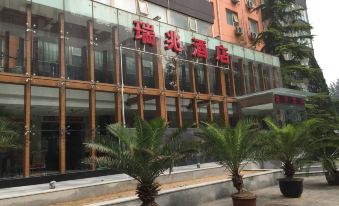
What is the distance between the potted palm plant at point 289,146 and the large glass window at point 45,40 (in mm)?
10191

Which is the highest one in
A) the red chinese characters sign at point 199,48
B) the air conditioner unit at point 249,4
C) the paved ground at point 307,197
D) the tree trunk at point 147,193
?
the air conditioner unit at point 249,4

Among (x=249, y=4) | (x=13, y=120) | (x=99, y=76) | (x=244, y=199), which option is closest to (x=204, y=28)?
(x=249, y=4)

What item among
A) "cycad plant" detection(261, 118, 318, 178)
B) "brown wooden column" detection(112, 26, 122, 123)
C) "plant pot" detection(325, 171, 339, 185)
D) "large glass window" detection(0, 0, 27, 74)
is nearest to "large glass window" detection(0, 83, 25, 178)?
"large glass window" detection(0, 0, 27, 74)

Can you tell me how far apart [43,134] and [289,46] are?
2276 centimetres

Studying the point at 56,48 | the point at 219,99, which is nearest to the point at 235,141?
the point at 56,48

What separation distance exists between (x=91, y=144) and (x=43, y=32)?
9.09m

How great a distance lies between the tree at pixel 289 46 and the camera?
30281 millimetres

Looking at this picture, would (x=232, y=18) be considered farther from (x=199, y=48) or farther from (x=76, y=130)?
(x=76, y=130)

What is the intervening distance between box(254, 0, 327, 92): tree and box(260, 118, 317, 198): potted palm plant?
19042mm

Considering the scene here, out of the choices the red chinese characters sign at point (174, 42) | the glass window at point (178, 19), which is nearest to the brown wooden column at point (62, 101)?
the red chinese characters sign at point (174, 42)

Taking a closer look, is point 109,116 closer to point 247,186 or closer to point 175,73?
point 175,73

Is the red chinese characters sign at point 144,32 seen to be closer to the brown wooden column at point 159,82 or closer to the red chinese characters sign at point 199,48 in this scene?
the brown wooden column at point 159,82

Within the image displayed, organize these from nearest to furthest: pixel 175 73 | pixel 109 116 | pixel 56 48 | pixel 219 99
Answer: pixel 56 48, pixel 109 116, pixel 175 73, pixel 219 99

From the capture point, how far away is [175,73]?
21562mm
